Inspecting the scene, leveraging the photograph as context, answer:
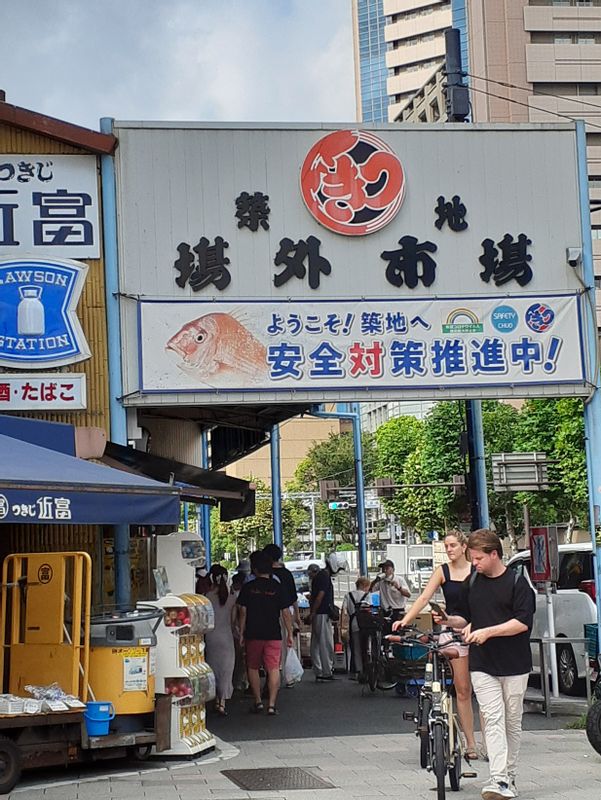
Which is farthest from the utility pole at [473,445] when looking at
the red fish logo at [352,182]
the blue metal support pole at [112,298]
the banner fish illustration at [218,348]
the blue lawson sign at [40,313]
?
the blue lawson sign at [40,313]

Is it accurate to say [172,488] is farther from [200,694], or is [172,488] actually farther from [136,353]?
[136,353]

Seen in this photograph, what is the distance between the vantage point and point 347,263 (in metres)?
14.0

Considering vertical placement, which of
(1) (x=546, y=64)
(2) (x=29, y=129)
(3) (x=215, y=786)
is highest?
(1) (x=546, y=64)

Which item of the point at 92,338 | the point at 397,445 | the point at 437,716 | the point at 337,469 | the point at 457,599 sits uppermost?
the point at 397,445

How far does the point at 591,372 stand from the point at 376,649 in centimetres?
546

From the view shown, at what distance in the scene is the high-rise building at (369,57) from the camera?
15000 cm

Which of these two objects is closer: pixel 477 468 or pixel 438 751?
pixel 438 751

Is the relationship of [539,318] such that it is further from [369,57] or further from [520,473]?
[369,57]

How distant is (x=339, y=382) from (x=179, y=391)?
176 centimetres

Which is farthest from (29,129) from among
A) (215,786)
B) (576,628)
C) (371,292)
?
(576,628)

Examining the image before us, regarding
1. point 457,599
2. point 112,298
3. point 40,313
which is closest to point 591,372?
point 457,599

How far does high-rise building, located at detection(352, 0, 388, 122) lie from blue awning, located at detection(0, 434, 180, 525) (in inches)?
5616

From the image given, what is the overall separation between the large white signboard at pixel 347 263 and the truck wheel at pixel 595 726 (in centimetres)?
465

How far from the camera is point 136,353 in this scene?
44.2 ft
